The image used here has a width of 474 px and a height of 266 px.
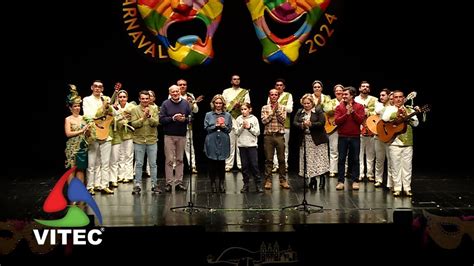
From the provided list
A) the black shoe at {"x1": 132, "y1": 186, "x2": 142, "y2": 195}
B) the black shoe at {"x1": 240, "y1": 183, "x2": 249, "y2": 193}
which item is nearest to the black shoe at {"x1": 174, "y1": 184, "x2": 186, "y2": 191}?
the black shoe at {"x1": 132, "y1": 186, "x2": 142, "y2": 195}

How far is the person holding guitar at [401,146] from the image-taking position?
10.1m

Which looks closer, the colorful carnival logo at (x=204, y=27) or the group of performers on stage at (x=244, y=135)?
the group of performers on stage at (x=244, y=135)

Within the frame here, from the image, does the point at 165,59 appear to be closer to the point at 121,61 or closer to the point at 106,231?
the point at 121,61

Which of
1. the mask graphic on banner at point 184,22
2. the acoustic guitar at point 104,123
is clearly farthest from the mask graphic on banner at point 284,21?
the acoustic guitar at point 104,123

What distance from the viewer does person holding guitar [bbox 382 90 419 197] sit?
10.1m

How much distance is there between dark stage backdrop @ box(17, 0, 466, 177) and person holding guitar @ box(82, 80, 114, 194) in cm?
259

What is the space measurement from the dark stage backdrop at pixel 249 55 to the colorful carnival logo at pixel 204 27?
13 cm

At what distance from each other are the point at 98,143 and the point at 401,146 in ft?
12.9

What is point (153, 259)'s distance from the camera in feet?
24.8

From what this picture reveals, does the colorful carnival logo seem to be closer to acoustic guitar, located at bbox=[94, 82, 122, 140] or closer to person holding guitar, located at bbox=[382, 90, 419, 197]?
acoustic guitar, located at bbox=[94, 82, 122, 140]

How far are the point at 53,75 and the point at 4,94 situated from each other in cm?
95

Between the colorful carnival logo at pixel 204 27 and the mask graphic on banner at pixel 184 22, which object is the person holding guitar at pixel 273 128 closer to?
the colorful carnival logo at pixel 204 27

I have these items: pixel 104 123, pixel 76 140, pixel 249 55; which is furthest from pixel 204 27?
pixel 76 140

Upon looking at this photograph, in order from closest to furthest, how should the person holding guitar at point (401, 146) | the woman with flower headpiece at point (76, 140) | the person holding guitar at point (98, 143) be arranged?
1. the woman with flower headpiece at point (76, 140)
2. the person holding guitar at point (401, 146)
3. the person holding guitar at point (98, 143)
